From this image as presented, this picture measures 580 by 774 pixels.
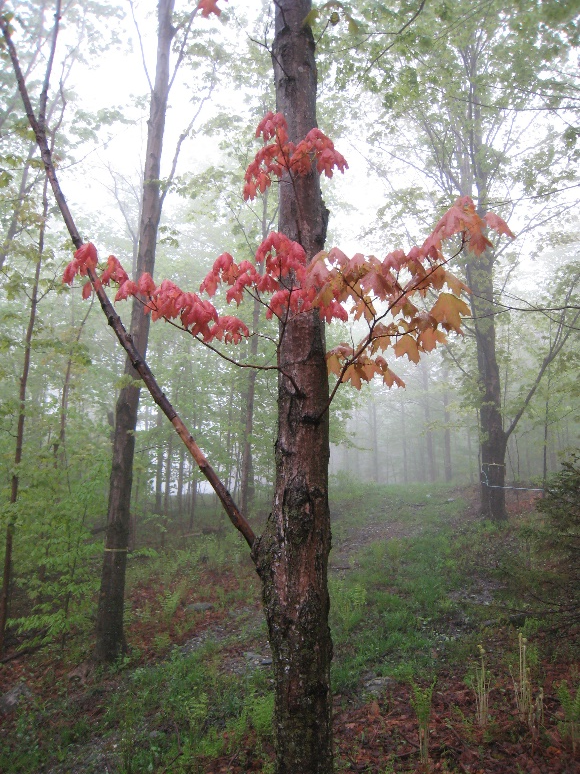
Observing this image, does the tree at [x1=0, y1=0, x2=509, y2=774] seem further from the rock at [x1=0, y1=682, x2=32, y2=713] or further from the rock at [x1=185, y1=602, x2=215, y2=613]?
the rock at [x1=185, y1=602, x2=215, y2=613]

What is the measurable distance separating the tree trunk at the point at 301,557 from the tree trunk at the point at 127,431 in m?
4.46

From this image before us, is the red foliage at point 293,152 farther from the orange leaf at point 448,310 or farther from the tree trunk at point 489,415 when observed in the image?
the tree trunk at point 489,415

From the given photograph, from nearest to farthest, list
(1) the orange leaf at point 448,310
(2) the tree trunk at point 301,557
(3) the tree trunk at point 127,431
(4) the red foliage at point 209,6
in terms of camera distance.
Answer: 1. (2) the tree trunk at point 301,557
2. (1) the orange leaf at point 448,310
3. (4) the red foliage at point 209,6
4. (3) the tree trunk at point 127,431

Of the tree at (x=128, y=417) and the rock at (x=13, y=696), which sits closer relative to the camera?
the rock at (x=13, y=696)

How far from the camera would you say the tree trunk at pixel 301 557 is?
4.99 feet

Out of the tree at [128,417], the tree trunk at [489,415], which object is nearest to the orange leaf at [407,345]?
the tree at [128,417]

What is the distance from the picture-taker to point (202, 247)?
19391 millimetres

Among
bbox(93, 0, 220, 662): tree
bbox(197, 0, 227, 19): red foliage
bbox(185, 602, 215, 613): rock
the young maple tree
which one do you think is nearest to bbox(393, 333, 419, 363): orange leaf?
the young maple tree

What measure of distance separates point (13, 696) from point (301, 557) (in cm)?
579

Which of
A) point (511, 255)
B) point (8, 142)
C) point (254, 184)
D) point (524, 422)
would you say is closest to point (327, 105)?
point (511, 255)

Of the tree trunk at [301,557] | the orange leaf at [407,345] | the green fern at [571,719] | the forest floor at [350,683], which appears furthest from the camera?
the forest floor at [350,683]

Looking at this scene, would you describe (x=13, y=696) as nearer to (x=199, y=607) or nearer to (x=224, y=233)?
(x=199, y=607)

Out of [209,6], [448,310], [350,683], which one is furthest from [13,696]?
[209,6]

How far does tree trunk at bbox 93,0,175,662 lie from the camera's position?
588 cm
